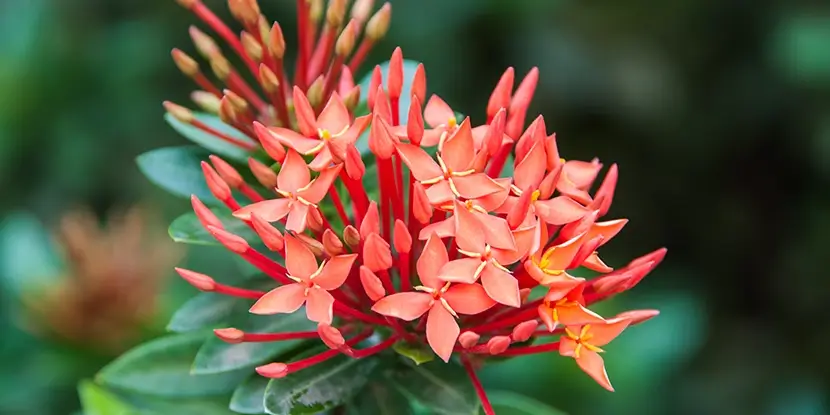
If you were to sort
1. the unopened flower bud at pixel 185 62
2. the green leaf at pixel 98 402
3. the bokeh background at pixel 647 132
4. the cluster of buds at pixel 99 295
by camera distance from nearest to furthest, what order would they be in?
the unopened flower bud at pixel 185 62
the green leaf at pixel 98 402
the cluster of buds at pixel 99 295
the bokeh background at pixel 647 132

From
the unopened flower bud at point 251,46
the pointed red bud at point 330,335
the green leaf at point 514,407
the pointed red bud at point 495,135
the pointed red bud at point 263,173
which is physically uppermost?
the unopened flower bud at point 251,46

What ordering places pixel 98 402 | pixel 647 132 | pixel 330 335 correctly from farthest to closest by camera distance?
pixel 647 132 < pixel 98 402 < pixel 330 335

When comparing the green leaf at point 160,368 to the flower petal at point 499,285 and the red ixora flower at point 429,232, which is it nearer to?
the red ixora flower at point 429,232

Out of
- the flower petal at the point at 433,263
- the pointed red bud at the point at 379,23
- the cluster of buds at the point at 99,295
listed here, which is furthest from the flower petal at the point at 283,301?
the cluster of buds at the point at 99,295

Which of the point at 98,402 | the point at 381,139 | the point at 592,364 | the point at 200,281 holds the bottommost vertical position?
the point at 98,402

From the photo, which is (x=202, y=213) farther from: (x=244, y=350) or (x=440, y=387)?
(x=440, y=387)

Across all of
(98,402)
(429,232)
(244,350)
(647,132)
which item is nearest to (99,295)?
(98,402)
